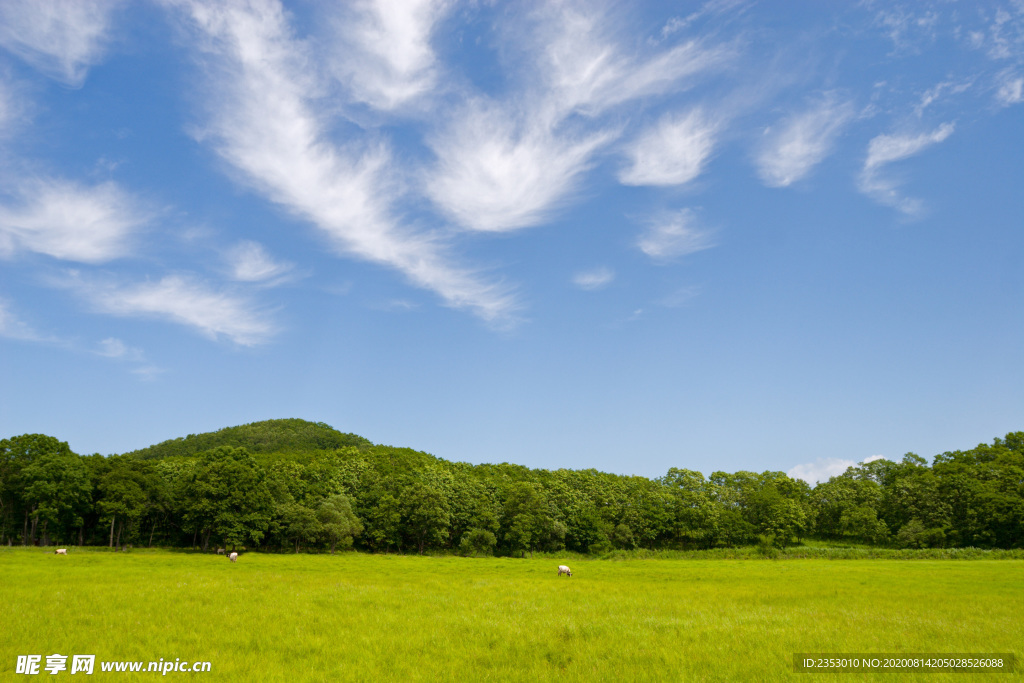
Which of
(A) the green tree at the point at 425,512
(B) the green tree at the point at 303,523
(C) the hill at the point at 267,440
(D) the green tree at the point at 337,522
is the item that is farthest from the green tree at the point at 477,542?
(C) the hill at the point at 267,440

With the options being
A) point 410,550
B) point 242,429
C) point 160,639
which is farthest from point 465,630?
point 242,429

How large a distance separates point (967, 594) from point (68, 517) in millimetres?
94270

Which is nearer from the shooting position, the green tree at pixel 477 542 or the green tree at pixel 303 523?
the green tree at pixel 303 523

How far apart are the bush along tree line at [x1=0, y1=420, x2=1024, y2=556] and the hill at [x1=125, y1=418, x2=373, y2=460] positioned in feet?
125

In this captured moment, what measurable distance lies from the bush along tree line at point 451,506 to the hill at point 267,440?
37980mm

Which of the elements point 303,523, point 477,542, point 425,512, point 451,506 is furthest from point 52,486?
point 477,542

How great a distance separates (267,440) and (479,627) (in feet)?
455

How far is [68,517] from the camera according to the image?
72.2m

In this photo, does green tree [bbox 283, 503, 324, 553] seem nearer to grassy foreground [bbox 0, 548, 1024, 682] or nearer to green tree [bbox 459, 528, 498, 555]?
green tree [bbox 459, 528, 498, 555]

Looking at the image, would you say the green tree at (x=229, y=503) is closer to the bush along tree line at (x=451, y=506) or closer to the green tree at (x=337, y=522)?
the bush along tree line at (x=451, y=506)

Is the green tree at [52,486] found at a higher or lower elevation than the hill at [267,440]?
lower

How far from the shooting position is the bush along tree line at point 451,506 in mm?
67750

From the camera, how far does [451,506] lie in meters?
82.0

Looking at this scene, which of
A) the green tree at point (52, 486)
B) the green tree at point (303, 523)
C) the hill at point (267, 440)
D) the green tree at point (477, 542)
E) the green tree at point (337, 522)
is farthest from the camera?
the hill at point (267, 440)
